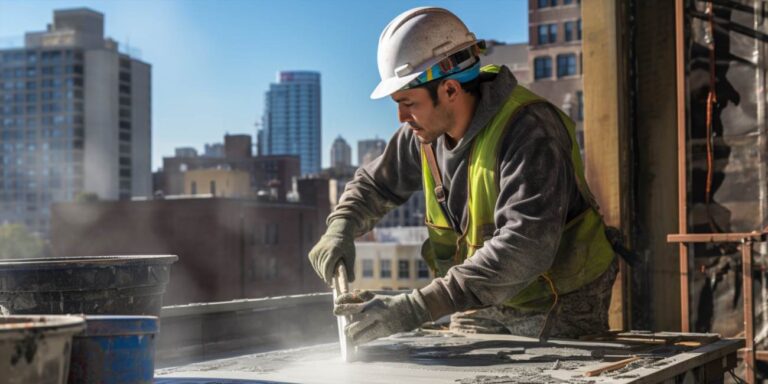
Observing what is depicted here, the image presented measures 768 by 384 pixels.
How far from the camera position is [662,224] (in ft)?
23.8

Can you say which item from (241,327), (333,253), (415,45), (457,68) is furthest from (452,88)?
(241,327)

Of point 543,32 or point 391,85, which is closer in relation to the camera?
point 391,85

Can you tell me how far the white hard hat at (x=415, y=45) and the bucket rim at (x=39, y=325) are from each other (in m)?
2.30

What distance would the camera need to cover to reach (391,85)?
4906 millimetres

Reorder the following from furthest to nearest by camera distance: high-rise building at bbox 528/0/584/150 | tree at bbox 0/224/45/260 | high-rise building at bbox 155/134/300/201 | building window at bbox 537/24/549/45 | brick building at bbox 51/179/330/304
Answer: tree at bbox 0/224/45/260
high-rise building at bbox 155/134/300/201
building window at bbox 537/24/549/45
high-rise building at bbox 528/0/584/150
brick building at bbox 51/179/330/304

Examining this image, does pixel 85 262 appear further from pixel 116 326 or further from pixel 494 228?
pixel 494 228

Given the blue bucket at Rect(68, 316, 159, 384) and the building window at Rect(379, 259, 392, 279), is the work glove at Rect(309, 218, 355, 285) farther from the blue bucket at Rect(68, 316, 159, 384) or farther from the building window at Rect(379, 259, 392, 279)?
the building window at Rect(379, 259, 392, 279)

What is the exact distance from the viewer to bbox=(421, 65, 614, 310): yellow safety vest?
16.4 ft

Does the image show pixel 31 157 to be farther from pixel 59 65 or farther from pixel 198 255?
pixel 198 255

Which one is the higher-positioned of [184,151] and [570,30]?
[570,30]

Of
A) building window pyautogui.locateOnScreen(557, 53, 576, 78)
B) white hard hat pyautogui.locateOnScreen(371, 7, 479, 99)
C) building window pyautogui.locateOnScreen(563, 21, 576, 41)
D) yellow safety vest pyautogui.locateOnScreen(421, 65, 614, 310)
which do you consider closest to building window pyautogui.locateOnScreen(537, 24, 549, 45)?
building window pyautogui.locateOnScreen(563, 21, 576, 41)

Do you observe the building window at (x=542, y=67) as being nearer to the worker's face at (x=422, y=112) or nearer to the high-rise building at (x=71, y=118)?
the high-rise building at (x=71, y=118)

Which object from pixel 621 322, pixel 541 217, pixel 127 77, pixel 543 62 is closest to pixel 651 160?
pixel 621 322

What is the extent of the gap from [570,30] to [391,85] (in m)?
84.6
